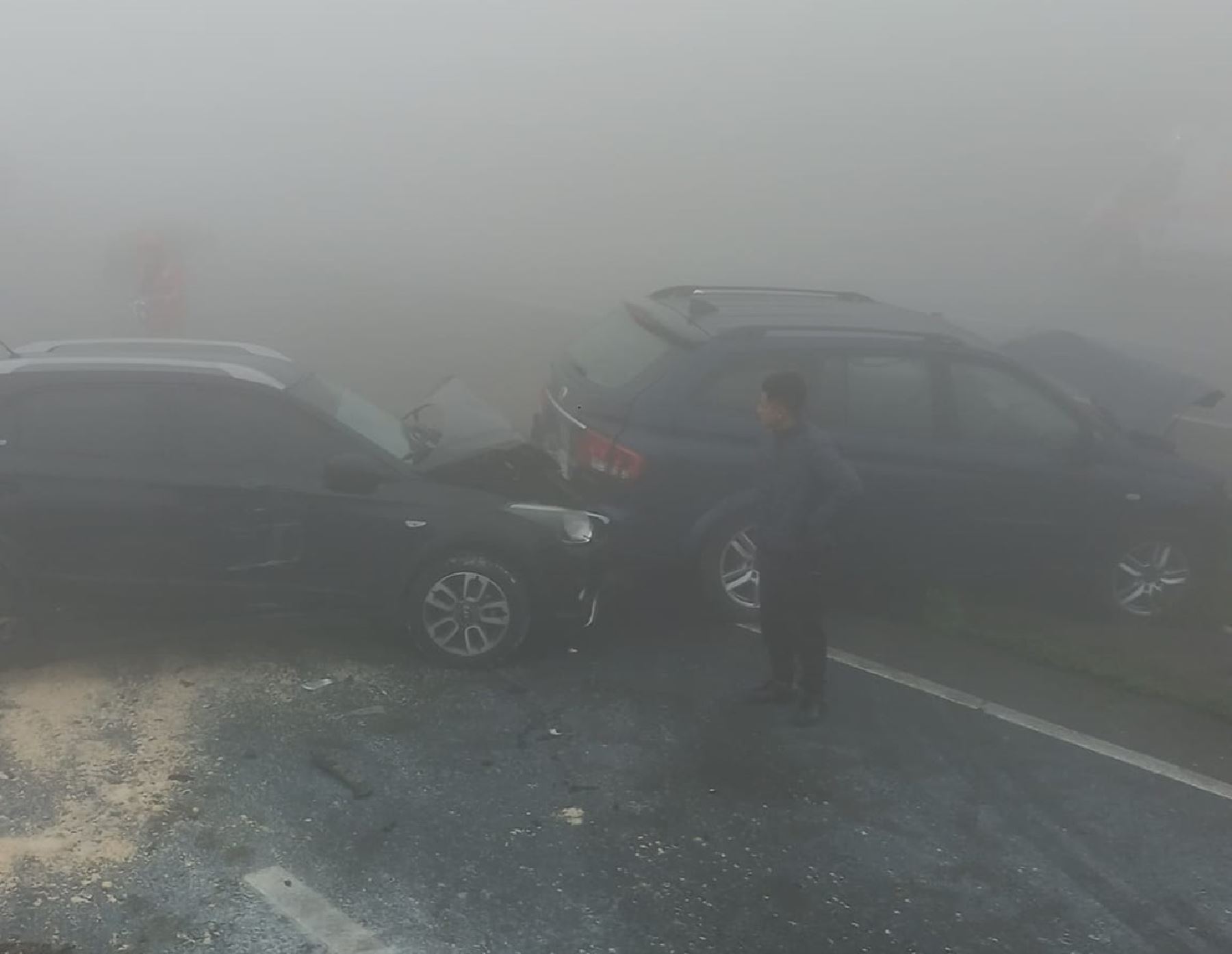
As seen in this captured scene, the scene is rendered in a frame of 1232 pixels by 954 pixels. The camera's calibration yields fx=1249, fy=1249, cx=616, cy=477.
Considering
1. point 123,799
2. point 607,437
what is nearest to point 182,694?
point 123,799

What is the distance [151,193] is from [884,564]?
35.8 metres

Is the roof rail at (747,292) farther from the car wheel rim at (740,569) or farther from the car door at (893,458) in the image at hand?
the car wheel rim at (740,569)

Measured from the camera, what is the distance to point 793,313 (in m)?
7.82

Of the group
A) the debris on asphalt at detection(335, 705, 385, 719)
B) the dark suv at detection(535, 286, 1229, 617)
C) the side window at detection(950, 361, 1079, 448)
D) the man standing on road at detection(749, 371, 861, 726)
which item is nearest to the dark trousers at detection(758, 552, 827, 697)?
the man standing on road at detection(749, 371, 861, 726)

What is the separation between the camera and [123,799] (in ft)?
16.1

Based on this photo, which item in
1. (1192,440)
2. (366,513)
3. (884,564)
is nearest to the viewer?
(366,513)

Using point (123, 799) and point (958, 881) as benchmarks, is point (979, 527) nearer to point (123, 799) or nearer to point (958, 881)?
point (958, 881)

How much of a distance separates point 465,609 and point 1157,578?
4.48 m

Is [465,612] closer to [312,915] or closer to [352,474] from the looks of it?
[352,474]

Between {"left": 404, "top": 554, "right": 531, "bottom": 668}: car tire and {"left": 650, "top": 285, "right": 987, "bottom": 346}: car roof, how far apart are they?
6.65ft

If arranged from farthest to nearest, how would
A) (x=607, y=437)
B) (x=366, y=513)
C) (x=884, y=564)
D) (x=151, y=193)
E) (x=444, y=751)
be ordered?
(x=151, y=193) → (x=884, y=564) → (x=607, y=437) → (x=366, y=513) → (x=444, y=751)

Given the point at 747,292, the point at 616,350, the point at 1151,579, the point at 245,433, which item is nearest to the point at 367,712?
the point at 245,433

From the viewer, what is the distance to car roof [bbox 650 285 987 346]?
752cm

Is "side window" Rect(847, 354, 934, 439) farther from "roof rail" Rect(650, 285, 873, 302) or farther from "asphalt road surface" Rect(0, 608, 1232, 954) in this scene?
"asphalt road surface" Rect(0, 608, 1232, 954)
